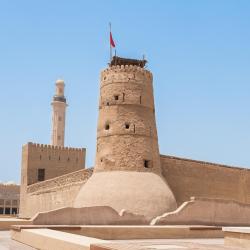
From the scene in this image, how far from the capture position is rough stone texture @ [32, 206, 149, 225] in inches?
592

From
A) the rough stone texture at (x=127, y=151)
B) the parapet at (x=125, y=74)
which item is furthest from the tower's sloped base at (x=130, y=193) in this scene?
the parapet at (x=125, y=74)

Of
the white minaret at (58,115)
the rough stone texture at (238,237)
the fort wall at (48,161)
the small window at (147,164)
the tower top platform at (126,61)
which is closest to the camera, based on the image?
the rough stone texture at (238,237)

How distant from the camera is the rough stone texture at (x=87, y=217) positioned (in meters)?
15.0

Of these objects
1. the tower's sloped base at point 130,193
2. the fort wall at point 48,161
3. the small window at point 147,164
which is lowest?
the tower's sloped base at point 130,193

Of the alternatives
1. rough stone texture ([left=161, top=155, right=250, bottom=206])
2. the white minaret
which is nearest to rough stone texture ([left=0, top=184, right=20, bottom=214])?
the white minaret

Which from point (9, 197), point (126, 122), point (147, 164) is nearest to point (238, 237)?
point (147, 164)

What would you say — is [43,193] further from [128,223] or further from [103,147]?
[128,223]

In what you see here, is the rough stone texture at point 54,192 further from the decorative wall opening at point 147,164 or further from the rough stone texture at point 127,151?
the decorative wall opening at point 147,164

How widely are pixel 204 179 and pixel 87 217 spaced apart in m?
7.77

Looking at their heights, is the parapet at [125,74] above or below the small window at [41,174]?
above

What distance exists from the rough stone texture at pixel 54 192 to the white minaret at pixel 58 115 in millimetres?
11194

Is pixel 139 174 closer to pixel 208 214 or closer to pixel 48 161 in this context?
pixel 208 214

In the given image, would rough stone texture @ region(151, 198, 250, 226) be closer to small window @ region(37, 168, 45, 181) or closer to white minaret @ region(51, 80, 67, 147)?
small window @ region(37, 168, 45, 181)

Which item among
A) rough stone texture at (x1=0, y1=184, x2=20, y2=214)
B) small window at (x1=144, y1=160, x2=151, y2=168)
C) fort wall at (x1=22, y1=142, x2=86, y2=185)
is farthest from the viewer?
rough stone texture at (x1=0, y1=184, x2=20, y2=214)
